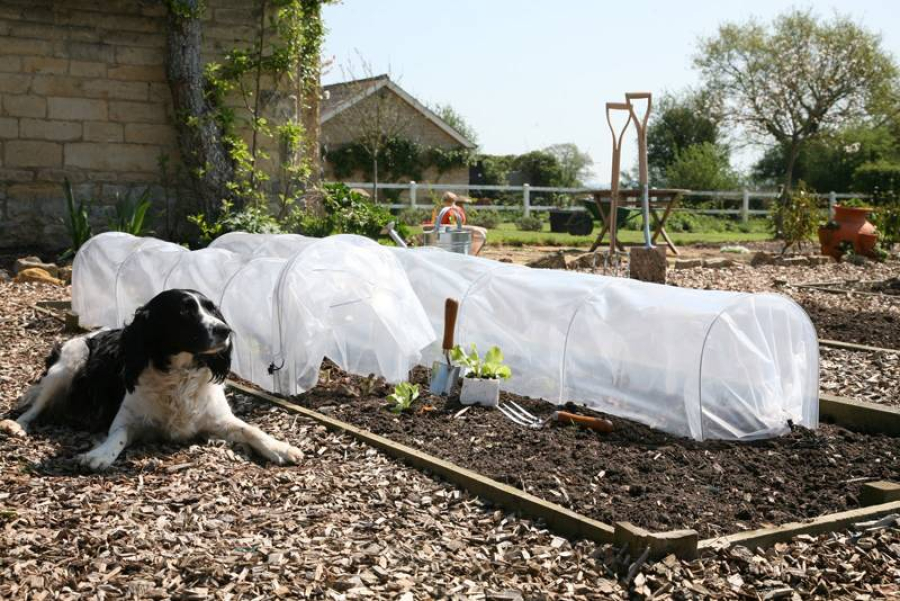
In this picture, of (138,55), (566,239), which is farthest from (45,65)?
(566,239)

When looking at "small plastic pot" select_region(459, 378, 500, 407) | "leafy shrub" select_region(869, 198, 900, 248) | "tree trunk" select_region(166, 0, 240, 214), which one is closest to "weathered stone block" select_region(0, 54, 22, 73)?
"tree trunk" select_region(166, 0, 240, 214)

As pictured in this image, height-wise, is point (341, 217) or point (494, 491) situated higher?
point (341, 217)

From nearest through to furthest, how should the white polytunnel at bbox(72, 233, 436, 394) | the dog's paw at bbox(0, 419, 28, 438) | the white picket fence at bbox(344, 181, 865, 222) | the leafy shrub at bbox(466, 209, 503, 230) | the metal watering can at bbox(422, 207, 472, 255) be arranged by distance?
Answer: 1. the dog's paw at bbox(0, 419, 28, 438)
2. the white polytunnel at bbox(72, 233, 436, 394)
3. the metal watering can at bbox(422, 207, 472, 255)
4. the leafy shrub at bbox(466, 209, 503, 230)
5. the white picket fence at bbox(344, 181, 865, 222)

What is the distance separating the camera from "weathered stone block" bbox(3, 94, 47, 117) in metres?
11.9

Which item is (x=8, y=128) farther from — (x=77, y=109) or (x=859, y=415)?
(x=859, y=415)

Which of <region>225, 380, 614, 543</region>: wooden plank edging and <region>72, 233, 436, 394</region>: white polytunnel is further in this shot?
<region>72, 233, 436, 394</region>: white polytunnel

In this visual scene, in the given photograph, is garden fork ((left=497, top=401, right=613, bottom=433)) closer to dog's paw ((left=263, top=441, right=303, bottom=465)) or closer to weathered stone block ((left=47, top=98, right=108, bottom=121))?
dog's paw ((left=263, top=441, right=303, bottom=465))

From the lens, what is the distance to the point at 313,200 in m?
13.4

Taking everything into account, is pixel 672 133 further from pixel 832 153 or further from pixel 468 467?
pixel 468 467

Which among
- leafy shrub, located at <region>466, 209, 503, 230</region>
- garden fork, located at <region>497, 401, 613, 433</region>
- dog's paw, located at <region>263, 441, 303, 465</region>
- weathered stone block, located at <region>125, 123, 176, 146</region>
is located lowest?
dog's paw, located at <region>263, 441, 303, 465</region>

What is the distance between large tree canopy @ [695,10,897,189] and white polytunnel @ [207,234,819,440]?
1045 inches

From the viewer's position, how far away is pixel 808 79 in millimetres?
31375

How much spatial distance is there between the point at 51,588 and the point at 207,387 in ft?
5.78

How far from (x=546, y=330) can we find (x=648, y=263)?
16.3ft
